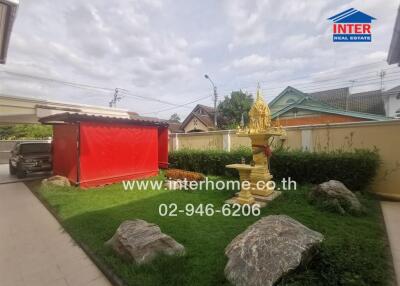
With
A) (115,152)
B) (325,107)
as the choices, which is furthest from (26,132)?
(325,107)

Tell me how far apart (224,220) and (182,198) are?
1.89 metres

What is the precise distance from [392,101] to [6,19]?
26.5 metres

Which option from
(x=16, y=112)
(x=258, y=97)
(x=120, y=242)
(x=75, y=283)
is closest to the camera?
(x=75, y=283)

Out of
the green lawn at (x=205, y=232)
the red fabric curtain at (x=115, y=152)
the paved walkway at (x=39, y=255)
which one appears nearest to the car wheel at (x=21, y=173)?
the green lawn at (x=205, y=232)

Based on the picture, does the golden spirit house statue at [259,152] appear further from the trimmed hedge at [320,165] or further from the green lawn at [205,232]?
the trimmed hedge at [320,165]

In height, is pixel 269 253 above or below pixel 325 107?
below

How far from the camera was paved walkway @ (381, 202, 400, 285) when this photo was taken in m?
2.97

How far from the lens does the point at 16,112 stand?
1104 centimetres

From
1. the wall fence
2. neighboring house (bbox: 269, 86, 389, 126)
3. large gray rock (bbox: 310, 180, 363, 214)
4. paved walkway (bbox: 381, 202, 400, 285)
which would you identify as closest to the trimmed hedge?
the wall fence

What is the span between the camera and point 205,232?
12.7 ft

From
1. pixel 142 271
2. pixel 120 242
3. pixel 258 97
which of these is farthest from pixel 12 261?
pixel 258 97

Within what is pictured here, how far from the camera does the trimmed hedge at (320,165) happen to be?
5.76 metres

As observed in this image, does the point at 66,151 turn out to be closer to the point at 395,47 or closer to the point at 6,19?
the point at 6,19

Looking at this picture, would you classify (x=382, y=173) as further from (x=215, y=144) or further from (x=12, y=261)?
(x=12, y=261)
